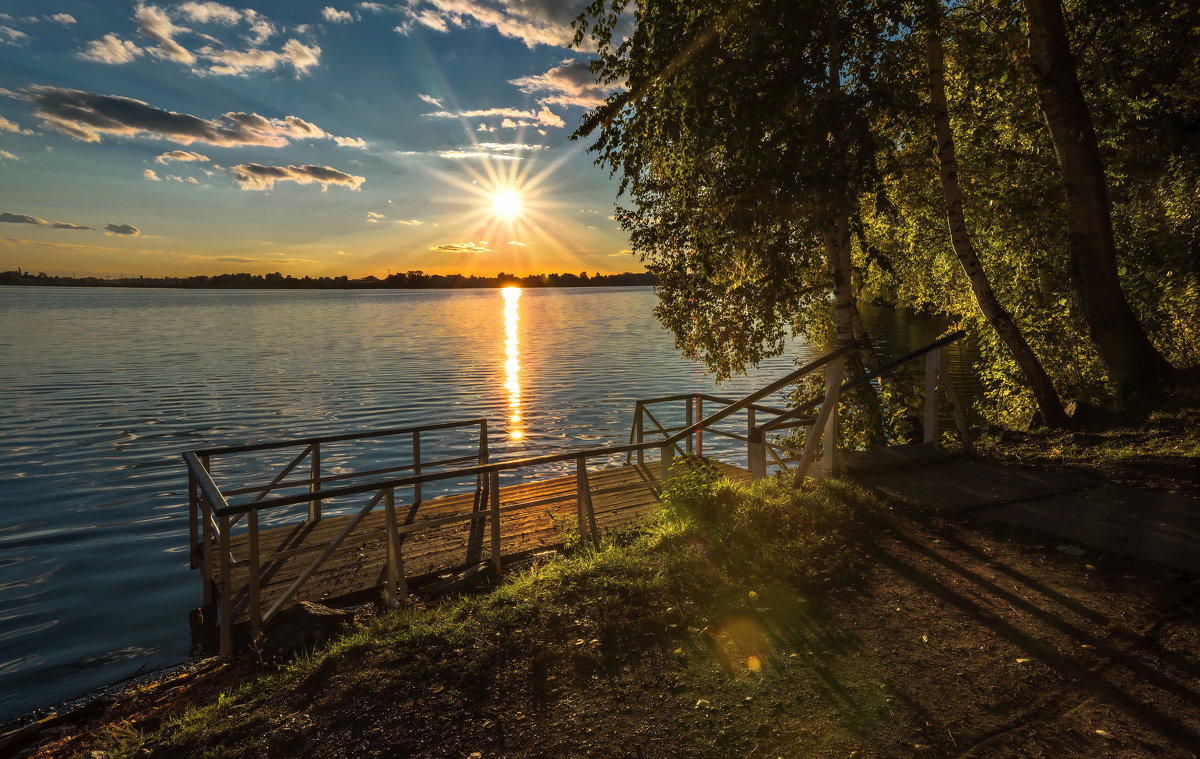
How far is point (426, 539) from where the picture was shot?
31.6ft

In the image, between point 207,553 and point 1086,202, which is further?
point 1086,202

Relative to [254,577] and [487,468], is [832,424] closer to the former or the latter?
[487,468]

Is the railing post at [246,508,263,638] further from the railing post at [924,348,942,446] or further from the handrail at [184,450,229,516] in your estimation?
the railing post at [924,348,942,446]

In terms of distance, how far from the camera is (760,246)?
1005cm

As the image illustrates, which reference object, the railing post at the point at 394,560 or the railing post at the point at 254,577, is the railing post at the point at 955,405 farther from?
the railing post at the point at 254,577

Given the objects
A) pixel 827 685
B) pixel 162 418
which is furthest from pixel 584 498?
pixel 162 418

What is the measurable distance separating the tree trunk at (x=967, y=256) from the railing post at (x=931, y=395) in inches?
144

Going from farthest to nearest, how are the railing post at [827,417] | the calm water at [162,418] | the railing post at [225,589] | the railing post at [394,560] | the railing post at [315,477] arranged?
the railing post at [315,477] → the calm water at [162,418] → the railing post at [827,417] → the railing post at [394,560] → the railing post at [225,589]

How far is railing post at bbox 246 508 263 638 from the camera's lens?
22.7 feet

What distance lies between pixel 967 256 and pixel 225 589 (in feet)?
38.5

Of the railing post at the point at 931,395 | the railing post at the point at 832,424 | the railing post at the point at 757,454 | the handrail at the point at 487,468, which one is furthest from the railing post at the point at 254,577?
the railing post at the point at 931,395

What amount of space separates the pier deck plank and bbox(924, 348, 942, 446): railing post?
4181 millimetres

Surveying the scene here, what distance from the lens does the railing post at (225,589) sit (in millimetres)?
6820

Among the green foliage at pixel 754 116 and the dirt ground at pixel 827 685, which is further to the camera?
the green foliage at pixel 754 116
